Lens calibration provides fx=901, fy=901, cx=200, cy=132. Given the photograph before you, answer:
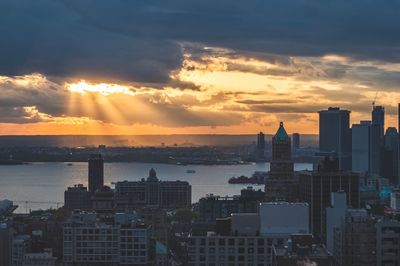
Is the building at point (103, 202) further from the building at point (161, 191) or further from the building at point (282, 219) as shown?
the building at point (282, 219)

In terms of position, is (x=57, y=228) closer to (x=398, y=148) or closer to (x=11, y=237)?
(x=11, y=237)

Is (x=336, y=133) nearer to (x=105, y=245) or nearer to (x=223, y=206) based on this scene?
(x=223, y=206)

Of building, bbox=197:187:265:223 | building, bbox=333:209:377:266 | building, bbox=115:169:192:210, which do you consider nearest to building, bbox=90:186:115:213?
building, bbox=197:187:265:223

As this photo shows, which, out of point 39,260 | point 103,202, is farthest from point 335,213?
point 103,202

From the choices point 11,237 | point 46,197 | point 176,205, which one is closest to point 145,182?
point 176,205

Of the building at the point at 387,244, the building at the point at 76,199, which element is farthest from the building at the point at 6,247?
the building at the point at 76,199
